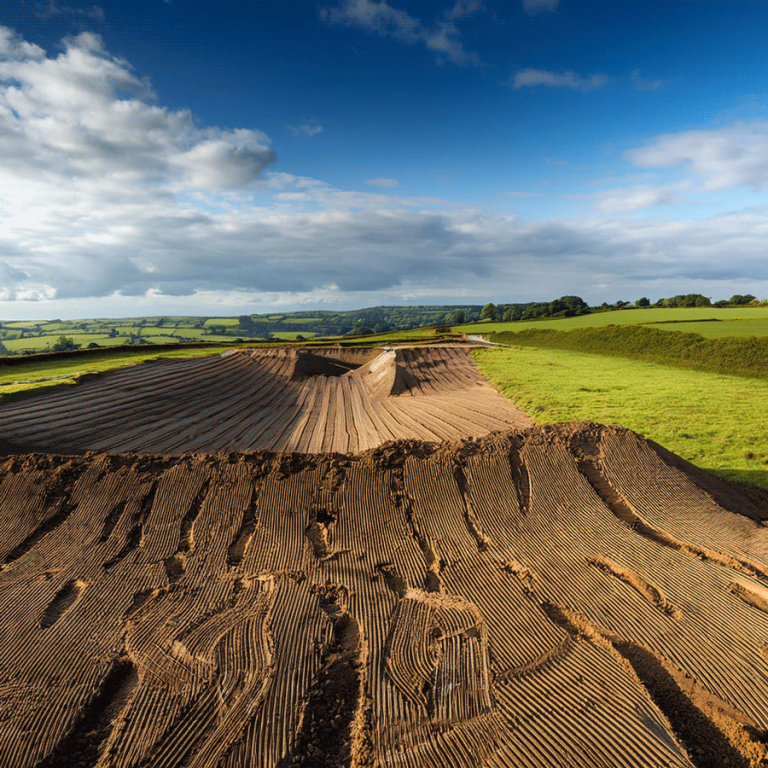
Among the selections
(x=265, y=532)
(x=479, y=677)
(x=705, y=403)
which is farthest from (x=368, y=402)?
(x=479, y=677)

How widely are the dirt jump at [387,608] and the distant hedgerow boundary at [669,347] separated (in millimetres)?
22037

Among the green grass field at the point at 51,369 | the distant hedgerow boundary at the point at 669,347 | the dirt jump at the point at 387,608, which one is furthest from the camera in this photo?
the distant hedgerow boundary at the point at 669,347

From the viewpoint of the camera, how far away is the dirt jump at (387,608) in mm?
4047

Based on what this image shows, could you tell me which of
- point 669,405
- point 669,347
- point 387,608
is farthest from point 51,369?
point 669,347

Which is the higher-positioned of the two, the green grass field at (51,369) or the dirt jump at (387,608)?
the green grass field at (51,369)

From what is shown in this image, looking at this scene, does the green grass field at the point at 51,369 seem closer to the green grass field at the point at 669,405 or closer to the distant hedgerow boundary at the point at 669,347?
the green grass field at the point at 669,405

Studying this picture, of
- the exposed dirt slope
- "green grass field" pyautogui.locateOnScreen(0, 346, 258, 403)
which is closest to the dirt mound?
the exposed dirt slope

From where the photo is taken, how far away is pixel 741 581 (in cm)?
633

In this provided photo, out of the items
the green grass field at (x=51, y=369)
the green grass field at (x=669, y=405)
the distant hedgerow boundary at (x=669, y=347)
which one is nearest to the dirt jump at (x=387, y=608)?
the green grass field at (x=669, y=405)

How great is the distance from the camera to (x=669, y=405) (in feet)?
53.7

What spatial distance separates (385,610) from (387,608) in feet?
0.18

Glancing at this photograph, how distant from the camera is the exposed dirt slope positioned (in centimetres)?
1266

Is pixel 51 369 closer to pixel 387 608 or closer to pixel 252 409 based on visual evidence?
pixel 252 409

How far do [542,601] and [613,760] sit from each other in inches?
88.0
